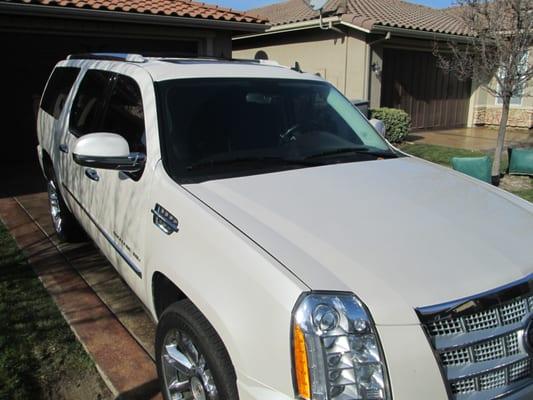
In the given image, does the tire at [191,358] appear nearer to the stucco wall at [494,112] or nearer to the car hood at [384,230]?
the car hood at [384,230]

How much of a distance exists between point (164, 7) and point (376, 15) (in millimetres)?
6971

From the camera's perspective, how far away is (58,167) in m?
4.72

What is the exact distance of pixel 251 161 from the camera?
296 cm

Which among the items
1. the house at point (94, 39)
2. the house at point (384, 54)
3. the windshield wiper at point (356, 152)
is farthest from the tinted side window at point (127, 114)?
the house at point (384, 54)

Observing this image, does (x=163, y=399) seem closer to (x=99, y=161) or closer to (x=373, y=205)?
Answer: (x=99, y=161)

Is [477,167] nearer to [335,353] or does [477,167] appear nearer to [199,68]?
[199,68]

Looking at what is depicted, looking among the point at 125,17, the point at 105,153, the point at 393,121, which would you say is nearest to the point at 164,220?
the point at 105,153

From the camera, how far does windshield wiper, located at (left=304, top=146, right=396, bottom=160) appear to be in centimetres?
321

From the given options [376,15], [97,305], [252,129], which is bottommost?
[97,305]

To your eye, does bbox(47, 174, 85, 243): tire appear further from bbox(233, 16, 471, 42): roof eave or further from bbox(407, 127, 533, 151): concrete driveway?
bbox(407, 127, 533, 151): concrete driveway

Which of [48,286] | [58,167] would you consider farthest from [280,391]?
[58,167]

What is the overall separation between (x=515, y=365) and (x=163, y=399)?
1789mm

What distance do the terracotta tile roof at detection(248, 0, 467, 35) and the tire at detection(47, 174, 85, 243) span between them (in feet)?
32.3

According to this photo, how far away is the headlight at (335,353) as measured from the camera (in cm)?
174
